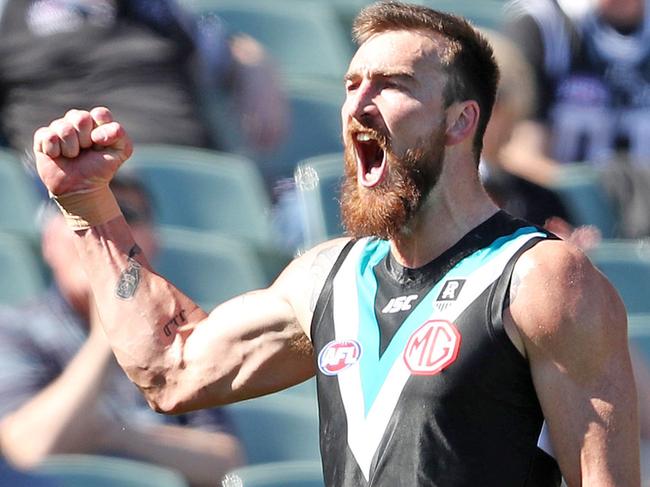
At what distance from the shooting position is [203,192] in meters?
5.36

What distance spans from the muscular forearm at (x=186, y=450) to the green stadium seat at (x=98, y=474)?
25 cm

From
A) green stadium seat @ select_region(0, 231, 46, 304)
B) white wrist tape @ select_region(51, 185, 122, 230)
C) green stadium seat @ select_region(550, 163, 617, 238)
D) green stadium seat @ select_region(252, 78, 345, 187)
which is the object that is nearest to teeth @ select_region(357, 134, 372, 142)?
white wrist tape @ select_region(51, 185, 122, 230)

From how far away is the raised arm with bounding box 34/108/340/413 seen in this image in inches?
110

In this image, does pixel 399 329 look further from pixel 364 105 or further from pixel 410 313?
pixel 364 105

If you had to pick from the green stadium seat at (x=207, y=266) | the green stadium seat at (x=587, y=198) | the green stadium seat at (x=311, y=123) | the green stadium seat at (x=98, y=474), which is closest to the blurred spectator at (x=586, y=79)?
the green stadium seat at (x=587, y=198)

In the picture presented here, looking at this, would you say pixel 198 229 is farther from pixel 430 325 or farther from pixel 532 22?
pixel 430 325

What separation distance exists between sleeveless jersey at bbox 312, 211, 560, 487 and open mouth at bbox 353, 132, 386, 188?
164 millimetres

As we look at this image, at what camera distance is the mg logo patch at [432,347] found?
7.97ft

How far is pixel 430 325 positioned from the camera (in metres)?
2.49

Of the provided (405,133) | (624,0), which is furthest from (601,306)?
(624,0)

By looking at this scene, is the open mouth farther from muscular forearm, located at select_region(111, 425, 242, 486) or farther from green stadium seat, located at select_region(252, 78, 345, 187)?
green stadium seat, located at select_region(252, 78, 345, 187)

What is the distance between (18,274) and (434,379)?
8.24 feet

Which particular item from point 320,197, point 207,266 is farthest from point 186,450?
point 320,197

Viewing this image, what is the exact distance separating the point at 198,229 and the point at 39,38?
0.88 m
